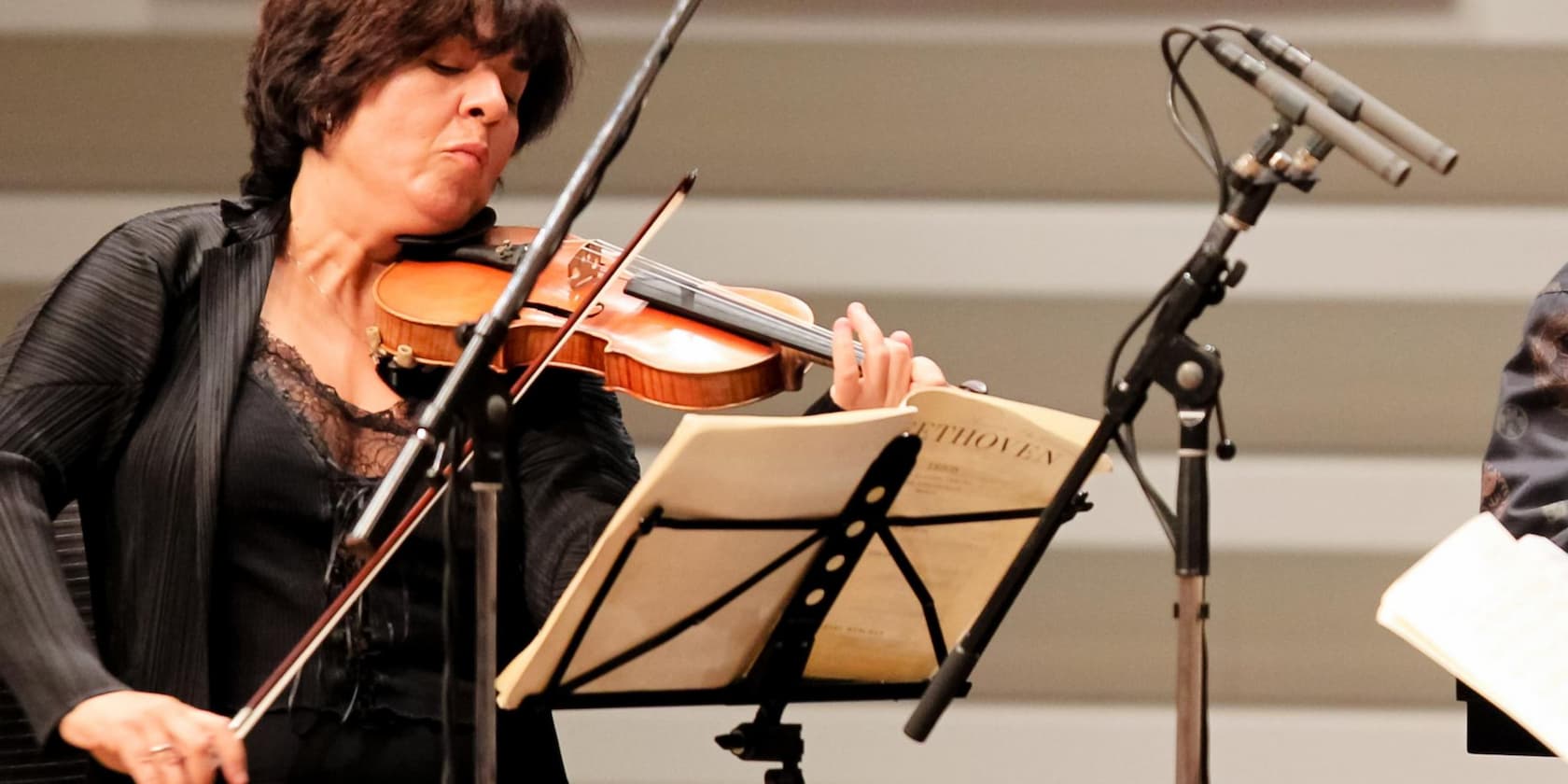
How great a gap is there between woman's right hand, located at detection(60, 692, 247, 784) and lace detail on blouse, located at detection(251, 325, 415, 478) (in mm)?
360

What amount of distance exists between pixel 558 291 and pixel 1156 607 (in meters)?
1.25

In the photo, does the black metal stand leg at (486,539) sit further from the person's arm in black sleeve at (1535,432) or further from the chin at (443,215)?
the person's arm in black sleeve at (1535,432)

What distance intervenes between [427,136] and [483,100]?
7cm

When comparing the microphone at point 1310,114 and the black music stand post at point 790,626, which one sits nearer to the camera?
the microphone at point 1310,114

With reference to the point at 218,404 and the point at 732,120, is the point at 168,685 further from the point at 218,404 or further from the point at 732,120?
the point at 732,120

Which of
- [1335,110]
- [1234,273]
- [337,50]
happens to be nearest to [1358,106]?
[1335,110]

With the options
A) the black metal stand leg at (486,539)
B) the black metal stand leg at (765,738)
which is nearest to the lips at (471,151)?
the black metal stand leg at (486,539)

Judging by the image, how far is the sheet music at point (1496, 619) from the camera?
4.17 ft

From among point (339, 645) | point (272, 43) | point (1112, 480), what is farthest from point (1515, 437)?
point (272, 43)

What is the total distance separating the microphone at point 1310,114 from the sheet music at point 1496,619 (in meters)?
0.30

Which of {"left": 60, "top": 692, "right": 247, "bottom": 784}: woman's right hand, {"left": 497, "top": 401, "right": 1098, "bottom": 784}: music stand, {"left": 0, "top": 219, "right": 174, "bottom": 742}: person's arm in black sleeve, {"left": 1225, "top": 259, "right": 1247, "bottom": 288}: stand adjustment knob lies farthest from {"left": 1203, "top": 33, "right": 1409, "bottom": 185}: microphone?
{"left": 0, "top": 219, "right": 174, "bottom": 742}: person's arm in black sleeve

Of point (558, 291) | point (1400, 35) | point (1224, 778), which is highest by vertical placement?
point (1400, 35)

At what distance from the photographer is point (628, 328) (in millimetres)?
1847

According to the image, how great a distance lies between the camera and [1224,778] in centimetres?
270
